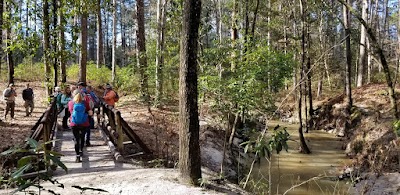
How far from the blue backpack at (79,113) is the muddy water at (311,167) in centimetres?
495

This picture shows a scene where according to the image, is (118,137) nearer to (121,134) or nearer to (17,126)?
(121,134)

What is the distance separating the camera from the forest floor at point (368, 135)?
10578 mm

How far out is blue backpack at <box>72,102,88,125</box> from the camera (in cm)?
808

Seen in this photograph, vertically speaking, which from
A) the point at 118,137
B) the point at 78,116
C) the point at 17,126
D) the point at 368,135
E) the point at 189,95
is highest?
the point at 189,95

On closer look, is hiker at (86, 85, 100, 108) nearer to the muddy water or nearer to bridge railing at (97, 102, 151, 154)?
bridge railing at (97, 102, 151, 154)

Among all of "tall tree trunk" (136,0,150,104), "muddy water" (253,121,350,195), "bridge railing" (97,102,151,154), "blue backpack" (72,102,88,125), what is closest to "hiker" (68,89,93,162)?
"blue backpack" (72,102,88,125)

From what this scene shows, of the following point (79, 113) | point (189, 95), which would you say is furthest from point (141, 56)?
point (189, 95)

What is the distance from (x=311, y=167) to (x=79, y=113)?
28.1ft

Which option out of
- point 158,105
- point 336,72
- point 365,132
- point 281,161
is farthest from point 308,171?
point 336,72

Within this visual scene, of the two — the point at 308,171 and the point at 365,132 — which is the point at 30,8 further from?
the point at 365,132

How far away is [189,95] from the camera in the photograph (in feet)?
19.8

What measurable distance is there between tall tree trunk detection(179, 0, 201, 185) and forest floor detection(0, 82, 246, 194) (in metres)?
0.33

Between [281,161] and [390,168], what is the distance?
3769 mm

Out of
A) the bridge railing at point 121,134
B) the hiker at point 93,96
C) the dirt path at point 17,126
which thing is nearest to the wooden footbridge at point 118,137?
the bridge railing at point 121,134
